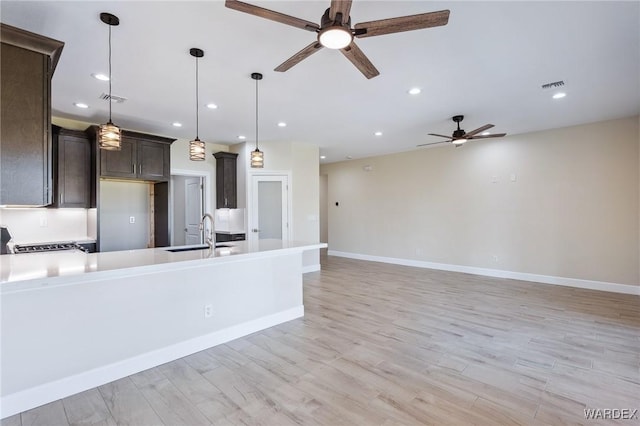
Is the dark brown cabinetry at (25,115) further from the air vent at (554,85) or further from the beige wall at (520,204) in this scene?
the beige wall at (520,204)

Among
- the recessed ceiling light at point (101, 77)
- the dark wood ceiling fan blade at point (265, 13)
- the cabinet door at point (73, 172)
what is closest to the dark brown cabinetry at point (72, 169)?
the cabinet door at point (73, 172)

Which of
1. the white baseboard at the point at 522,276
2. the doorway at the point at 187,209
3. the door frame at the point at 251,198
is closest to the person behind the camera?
the white baseboard at the point at 522,276

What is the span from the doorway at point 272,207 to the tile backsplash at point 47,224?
268cm

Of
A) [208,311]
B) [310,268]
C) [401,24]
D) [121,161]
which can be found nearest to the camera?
[401,24]

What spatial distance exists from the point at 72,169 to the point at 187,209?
2806mm

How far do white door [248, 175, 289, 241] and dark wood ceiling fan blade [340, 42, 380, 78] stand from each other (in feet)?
13.7

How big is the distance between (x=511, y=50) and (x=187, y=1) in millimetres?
2669

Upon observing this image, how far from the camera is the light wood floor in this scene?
201 cm

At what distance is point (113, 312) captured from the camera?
244cm

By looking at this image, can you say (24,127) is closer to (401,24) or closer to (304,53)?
(304,53)

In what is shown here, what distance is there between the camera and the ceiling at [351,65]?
2.22m

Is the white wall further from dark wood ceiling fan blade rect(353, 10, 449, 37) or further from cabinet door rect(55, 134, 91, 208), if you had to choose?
cabinet door rect(55, 134, 91, 208)

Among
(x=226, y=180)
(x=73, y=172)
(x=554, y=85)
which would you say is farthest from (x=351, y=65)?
(x=73, y=172)

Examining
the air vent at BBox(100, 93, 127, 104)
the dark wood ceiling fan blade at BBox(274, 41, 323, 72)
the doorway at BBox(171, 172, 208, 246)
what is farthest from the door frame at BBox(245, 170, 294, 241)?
the dark wood ceiling fan blade at BBox(274, 41, 323, 72)
